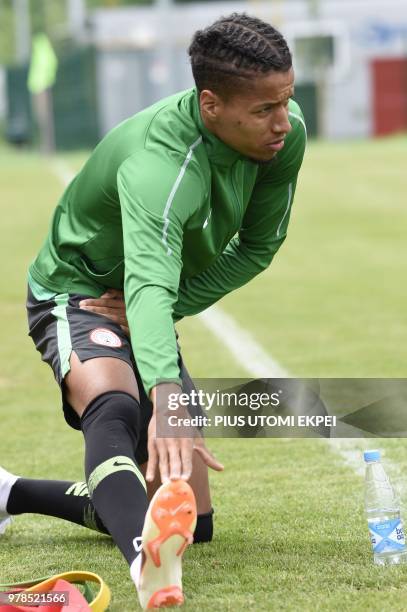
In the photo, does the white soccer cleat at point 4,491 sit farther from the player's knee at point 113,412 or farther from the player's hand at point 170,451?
the player's hand at point 170,451

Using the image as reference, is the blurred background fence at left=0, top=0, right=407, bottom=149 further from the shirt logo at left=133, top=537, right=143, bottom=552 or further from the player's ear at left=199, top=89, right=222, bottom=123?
the shirt logo at left=133, top=537, right=143, bottom=552

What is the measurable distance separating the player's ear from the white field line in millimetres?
2089

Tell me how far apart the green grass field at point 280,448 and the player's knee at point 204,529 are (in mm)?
43

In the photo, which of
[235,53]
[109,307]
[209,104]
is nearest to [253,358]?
[109,307]

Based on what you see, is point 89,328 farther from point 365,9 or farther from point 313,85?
point 365,9

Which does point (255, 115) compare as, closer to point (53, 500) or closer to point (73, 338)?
point (73, 338)

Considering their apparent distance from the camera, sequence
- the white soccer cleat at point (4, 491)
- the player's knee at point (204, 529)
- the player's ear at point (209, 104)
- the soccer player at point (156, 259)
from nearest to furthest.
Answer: the soccer player at point (156, 259), the player's ear at point (209, 104), the player's knee at point (204, 529), the white soccer cleat at point (4, 491)

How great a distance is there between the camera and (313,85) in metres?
40.6

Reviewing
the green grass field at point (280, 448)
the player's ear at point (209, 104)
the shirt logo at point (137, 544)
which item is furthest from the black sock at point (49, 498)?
the player's ear at point (209, 104)

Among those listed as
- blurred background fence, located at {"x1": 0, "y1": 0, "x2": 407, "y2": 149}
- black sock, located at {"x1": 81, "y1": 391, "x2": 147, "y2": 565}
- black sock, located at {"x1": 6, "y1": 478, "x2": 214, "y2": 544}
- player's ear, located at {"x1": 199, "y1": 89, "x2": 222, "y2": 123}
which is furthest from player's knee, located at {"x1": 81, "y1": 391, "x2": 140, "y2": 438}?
blurred background fence, located at {"x1": 0, "y1": 0, "x2": 407, "y2": 149}

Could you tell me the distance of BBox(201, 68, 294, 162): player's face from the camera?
12.9 feet

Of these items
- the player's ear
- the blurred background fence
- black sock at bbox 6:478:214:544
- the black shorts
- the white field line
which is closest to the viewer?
the player's ear

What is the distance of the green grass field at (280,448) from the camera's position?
4.10 metres

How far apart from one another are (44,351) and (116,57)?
40.1 meters
